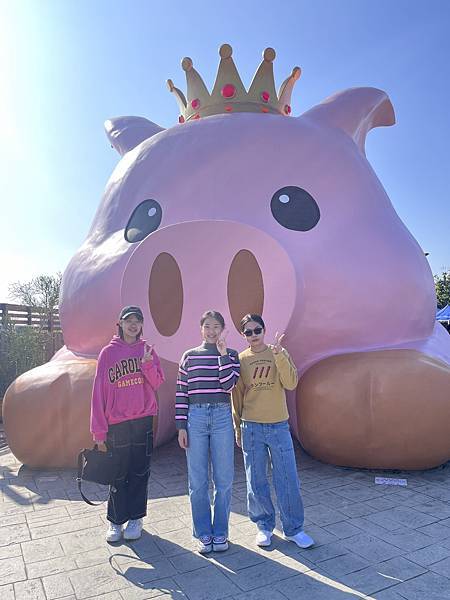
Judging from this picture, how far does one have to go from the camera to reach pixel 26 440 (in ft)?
13.9

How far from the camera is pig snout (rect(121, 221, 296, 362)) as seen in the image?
3785mm

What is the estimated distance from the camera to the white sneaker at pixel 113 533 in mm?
2898

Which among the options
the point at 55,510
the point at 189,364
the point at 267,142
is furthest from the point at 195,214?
the point at 55,510

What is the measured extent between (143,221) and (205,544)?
2.83 metres

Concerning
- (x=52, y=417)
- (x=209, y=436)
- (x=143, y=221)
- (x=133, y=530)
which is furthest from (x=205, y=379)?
(x=143, y=221)

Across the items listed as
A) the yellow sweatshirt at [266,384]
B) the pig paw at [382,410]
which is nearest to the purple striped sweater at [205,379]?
the yellow sweatshirt at [266,384]

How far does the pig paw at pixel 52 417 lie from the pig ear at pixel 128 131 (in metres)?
2.81

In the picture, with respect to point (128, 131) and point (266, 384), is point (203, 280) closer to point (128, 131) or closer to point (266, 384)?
point (266, 384)

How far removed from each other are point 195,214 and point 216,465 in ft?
7.33

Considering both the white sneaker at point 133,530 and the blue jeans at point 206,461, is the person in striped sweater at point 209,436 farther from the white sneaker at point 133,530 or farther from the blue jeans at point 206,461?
the white sneaker at point 133,530

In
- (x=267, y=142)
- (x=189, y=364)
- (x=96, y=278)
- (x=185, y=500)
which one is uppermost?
(x=267, y=142)

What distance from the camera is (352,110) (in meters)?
5.12

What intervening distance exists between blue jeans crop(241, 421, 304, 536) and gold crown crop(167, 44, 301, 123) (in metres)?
3.64

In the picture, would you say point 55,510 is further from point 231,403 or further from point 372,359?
point 372,359
